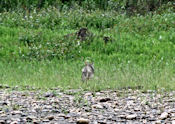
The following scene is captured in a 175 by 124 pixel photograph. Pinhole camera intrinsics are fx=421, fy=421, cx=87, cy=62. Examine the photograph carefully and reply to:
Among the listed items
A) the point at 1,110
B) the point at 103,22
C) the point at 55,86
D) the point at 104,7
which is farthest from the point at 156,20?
the point at 1,110

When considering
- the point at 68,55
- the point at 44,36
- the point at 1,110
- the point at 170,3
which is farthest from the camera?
the point at 170,3

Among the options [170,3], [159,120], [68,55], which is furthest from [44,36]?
[159,120]

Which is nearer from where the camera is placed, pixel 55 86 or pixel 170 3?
pixel 55 86

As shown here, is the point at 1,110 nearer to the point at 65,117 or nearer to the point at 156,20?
the point at 65,117

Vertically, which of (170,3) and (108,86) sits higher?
(170,3)

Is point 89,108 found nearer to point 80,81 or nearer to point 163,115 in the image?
point 163,115

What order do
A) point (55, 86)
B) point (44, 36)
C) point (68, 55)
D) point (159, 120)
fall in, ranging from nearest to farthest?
point (159, 120), point (55, 86), point (68, 55), point (44, 36)

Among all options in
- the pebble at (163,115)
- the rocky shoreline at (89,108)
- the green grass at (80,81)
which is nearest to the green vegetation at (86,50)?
the green grass at (80,81)

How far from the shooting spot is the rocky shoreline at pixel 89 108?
237 inches

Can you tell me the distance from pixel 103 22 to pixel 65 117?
1507 centimetres

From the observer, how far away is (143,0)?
26.6 m

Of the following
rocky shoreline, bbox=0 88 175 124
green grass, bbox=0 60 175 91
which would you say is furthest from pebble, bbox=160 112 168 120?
green grass, bbox=0 60 175 91

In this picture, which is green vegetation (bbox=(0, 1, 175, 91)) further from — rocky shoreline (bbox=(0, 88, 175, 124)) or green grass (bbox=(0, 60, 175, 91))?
rocky shoreline (bbox=(0, 88, 175, 124))

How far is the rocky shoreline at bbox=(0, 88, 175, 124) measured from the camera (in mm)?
6027
